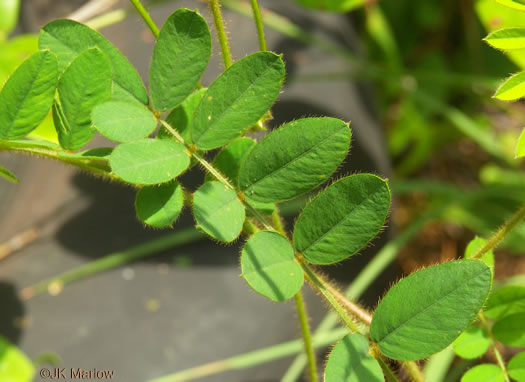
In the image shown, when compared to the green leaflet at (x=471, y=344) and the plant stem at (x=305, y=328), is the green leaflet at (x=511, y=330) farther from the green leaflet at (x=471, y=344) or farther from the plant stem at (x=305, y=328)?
the plant stem at (x=305, y=328)

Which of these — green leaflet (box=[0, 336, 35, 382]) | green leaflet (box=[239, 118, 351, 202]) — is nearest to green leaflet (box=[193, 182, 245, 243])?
green leaflet (box=[239, 118, 351, 202])

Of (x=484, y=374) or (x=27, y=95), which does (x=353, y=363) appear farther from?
(x=27, y=95)

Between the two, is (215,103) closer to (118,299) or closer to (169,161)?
(169,161)

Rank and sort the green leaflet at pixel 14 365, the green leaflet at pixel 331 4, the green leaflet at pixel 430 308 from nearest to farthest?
1. the green leaflet at pixel 430 308
2. the green leaflet at pixel 14 365
3. the green leaflet at pixel 331 4

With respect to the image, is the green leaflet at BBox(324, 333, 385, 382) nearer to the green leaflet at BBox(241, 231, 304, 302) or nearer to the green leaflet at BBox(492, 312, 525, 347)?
the green leaflet at BBox(241, 231, 304, 302)

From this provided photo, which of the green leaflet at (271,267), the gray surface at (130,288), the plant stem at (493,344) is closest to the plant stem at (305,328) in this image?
the green leaflet at (271,267)

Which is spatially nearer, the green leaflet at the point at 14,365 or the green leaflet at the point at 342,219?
the green leaflet at the point at 342,219
